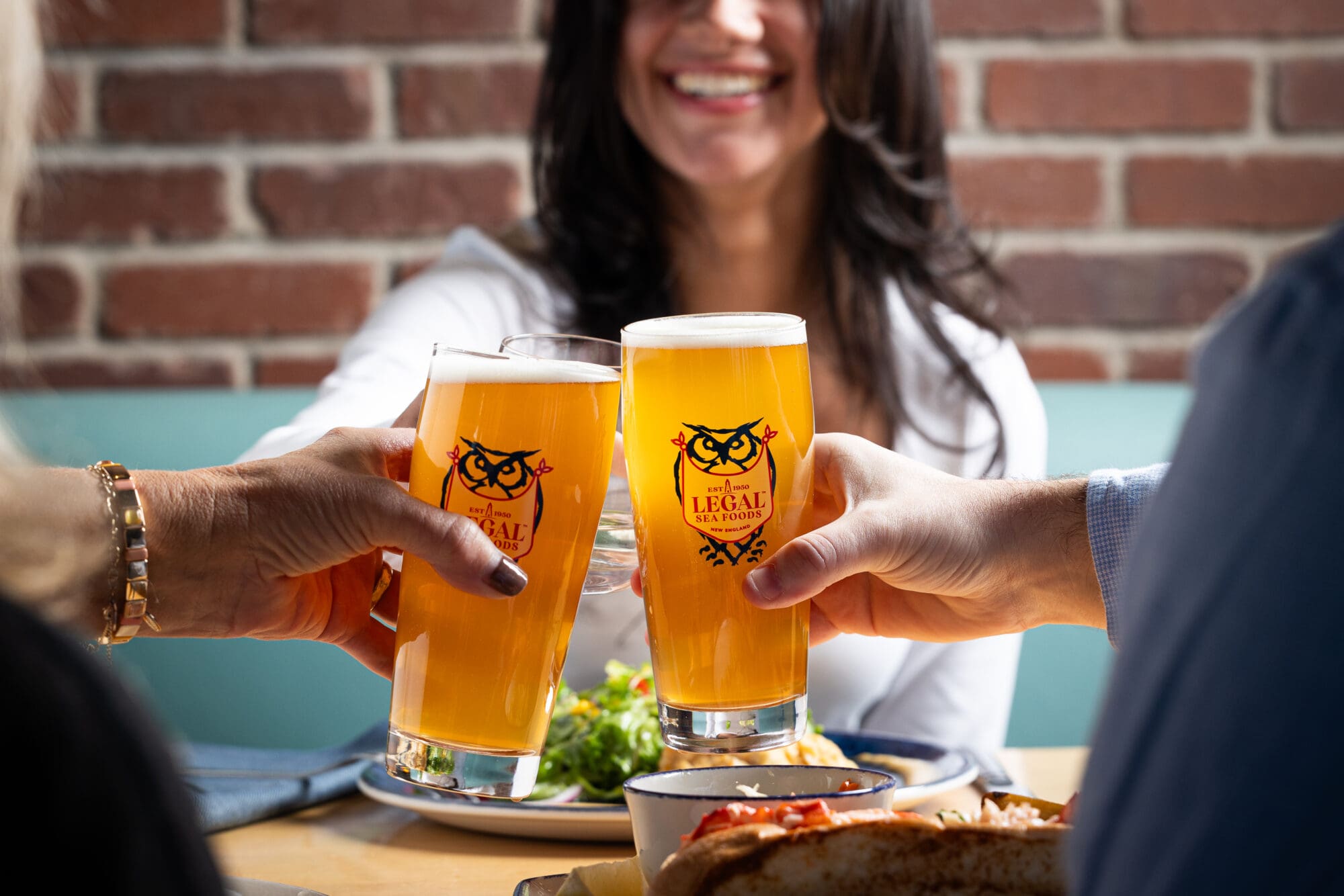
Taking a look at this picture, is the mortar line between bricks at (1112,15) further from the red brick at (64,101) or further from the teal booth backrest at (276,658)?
the red brick at (64,101)

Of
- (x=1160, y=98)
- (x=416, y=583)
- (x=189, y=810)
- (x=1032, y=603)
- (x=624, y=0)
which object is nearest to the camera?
(x=189, y=810)

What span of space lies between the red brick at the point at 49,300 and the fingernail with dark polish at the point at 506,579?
1.64 meters

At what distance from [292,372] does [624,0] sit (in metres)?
0.85

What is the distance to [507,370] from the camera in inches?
30.7

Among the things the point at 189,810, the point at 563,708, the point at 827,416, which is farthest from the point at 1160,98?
the point at 189,810

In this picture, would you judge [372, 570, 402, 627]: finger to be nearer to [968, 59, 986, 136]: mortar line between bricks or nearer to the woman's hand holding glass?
the woman's hand holding glass

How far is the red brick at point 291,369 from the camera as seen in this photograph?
7.02ft

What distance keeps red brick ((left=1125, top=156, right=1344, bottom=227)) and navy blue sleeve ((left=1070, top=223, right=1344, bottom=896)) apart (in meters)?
1.92

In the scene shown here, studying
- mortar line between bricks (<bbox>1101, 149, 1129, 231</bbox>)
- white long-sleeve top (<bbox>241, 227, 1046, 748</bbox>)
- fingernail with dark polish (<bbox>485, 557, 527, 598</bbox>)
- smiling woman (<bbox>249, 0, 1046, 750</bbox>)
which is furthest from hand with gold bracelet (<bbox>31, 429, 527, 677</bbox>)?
mortar line between bricks (<bbox>1101, 149, 1129, 231</bbox>)

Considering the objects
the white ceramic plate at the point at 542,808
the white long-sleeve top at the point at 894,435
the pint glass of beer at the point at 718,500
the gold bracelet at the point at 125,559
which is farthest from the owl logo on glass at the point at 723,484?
the white long-sleeve top at the point at 894,435

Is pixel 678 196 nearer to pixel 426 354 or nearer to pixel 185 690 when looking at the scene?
pixel 426 354

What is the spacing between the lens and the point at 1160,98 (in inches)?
84.3

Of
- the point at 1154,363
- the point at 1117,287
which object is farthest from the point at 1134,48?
the point at 1154,363

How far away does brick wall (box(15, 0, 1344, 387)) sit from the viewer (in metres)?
2.11
